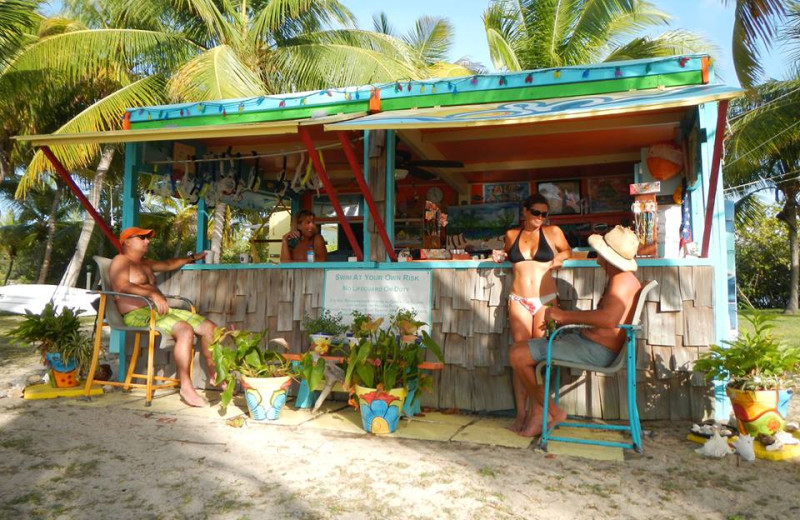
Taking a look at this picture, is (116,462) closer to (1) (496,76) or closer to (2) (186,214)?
(1) (496,76)

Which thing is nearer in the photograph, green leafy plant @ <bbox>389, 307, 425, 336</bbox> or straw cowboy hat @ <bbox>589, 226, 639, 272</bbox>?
straw cowboy hat @ <bbox>589, 226, 639, 272</bbox>

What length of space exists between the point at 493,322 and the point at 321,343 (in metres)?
1.39

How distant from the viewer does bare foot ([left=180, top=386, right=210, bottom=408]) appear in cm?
493

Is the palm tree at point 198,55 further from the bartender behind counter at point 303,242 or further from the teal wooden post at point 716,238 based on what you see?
the teal wooden post at point 716,238

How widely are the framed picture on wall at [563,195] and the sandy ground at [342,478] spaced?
11.8ft

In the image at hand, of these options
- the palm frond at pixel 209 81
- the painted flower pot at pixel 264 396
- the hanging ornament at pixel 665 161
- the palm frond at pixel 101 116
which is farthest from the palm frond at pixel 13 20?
the hanging ornament at pixel 665 161

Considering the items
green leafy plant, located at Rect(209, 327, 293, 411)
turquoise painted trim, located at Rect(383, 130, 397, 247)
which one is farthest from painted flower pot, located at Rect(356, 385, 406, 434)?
turquoise painted trim, located at Rect(383, 130, 397, 247)

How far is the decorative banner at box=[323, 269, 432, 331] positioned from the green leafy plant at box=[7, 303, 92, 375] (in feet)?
7.76

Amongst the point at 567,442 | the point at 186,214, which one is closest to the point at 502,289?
the point at 567,442

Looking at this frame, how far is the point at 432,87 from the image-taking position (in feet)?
17.1

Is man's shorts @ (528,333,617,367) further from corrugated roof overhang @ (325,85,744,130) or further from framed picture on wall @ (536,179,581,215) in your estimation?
framed picture on wall @ (536,179,581,215)

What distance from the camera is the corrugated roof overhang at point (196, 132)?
4.46 metres

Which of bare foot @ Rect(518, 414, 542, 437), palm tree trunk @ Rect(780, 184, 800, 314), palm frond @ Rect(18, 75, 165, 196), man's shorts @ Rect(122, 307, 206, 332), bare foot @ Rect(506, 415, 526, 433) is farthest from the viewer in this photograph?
palm tree trunk @ Rect(780, 184, 800, 314)

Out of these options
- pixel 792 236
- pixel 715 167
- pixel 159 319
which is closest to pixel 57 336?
pixel 159 319
